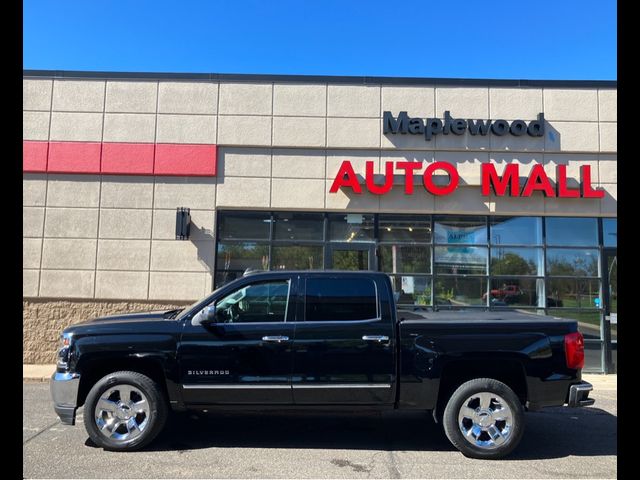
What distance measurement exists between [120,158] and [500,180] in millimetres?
8277

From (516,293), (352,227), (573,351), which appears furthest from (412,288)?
(573,351)

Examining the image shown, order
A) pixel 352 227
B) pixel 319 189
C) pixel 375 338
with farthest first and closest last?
1. pixel 352 227
2. pixel 319 189
3. pixel 375 338

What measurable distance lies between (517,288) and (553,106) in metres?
4.12

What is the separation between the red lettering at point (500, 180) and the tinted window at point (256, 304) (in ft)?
22.0

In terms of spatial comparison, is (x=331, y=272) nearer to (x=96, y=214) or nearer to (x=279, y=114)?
(x=279, y=114)

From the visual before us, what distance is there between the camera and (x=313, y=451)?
5.11 m

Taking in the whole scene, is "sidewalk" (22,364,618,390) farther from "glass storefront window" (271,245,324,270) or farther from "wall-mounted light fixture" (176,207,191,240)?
"glass storefront window" (271,245,324,270)

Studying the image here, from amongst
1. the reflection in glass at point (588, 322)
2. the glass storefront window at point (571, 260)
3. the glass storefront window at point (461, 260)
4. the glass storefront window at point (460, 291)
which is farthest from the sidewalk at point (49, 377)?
the glass storefront window at point (461, 260)

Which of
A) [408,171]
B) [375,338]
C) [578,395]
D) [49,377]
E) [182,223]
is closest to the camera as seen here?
[578,395]

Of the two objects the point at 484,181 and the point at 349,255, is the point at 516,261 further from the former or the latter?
the point at 349,255

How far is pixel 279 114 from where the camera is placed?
10875 mm

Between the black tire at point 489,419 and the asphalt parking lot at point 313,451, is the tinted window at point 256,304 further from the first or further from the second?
the black tire at point 489,419

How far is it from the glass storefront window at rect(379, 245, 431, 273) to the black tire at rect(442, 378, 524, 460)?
5.70m
